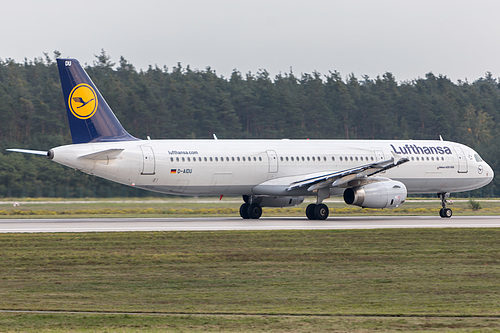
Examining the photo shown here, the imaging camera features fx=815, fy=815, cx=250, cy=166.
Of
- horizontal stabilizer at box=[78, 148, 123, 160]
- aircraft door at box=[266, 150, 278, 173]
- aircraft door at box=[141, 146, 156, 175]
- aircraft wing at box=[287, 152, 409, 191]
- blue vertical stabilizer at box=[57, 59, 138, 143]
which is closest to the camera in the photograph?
horizontal stabilizer at box=[78, 148, 123, 160]

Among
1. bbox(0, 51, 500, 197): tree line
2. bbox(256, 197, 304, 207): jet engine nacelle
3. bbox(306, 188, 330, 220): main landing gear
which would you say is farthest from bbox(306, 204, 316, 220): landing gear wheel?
bbox(0, 51, 500, 197): tree line

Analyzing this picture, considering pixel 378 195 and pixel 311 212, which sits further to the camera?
pixel 311 212

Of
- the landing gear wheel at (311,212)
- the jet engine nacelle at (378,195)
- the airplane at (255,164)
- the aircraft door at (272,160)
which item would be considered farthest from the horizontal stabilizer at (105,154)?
the jet engine nacelle at (378,195)

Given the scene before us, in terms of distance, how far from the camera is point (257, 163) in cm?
3850

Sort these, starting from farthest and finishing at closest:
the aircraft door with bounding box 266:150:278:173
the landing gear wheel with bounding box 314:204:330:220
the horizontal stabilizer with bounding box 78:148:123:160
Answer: the aircraft door with bounding box 266:150:278:173 → the landing gear wheel with bounding box 314:204:330:220 → the horizontal stabilizer with bounding box 78:148:123:160

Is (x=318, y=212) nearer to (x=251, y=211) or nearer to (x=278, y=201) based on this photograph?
(x=278, y=201)

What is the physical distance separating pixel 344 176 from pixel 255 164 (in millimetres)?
4338

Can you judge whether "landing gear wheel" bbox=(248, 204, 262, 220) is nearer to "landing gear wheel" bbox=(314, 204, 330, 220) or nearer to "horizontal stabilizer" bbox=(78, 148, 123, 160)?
"landing gear wheel" bbox=(314, 204, 330, 220)

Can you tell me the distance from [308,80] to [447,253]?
11118cm

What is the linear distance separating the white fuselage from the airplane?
0.15ft

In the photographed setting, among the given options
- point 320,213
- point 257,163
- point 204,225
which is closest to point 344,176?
point 320,213

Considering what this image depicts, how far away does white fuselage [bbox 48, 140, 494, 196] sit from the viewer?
35.2 meters

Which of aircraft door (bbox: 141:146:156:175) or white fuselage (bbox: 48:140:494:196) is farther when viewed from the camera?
aircraft door (bbox: 141:146:156:175)

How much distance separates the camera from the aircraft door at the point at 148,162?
117 ft
